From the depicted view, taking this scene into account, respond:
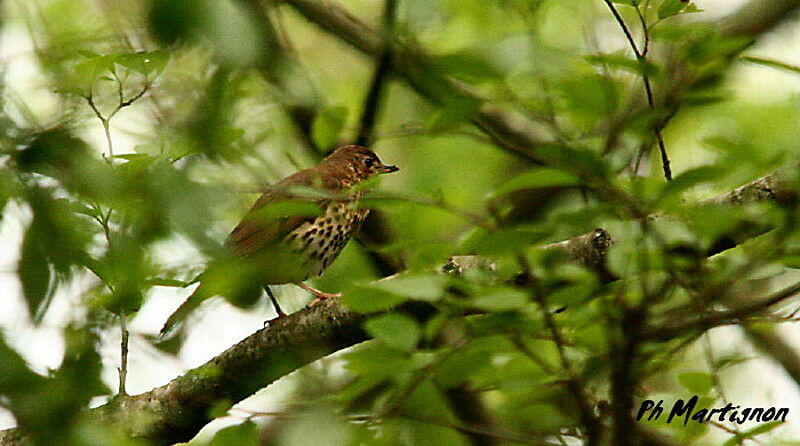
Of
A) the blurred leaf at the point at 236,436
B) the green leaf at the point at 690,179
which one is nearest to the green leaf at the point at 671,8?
the green leaf at the point at 690,179

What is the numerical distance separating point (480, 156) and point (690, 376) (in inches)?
183

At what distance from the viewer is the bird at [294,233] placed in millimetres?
1424

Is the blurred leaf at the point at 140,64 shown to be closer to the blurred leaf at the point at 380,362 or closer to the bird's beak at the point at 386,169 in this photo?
the blurred leaf at the point at 380,362

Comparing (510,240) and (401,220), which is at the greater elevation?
(510,240)

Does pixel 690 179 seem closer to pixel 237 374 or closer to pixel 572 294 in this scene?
pixel 572 294

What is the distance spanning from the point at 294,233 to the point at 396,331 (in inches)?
112

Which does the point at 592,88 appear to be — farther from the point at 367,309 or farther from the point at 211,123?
the point at 211,123

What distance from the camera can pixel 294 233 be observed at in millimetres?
4973

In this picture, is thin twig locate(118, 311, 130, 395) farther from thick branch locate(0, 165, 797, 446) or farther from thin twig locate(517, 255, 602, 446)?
thin twig locate(517, 255, 602, 446)

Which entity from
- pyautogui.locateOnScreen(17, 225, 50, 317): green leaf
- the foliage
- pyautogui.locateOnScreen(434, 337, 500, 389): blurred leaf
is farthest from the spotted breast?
pyautogui.locateOnScreen(17, 225, 50, 317): green leaf

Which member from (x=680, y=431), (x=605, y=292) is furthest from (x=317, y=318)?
(x=605, y=292)

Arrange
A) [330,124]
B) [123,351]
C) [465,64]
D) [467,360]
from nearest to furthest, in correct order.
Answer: [465,64] → [467,360] → [123,351] → [330,124]

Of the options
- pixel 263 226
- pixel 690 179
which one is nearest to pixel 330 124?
pixel 263 226

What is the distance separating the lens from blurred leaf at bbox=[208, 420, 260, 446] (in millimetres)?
2234
